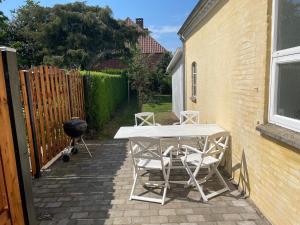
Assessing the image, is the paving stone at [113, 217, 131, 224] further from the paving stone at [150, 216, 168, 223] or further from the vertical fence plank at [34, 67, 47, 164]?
the vertical fence plank at [34, 67, 47, 164]

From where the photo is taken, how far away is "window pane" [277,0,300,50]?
3113 millimetres

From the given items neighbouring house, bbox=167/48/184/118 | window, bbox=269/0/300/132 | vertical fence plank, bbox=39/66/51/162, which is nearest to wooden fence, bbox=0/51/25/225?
→ window, bbox=269/0/300/132

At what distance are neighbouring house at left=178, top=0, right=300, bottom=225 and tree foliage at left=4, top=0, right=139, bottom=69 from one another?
19.0m

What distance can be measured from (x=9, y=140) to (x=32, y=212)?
820mm

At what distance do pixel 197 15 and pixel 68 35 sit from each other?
59.2ft

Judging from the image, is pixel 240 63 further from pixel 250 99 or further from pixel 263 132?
pixel 263 132

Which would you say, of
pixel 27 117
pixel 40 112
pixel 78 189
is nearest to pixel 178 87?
pixel 40 112

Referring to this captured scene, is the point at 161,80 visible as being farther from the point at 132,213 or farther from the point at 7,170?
the point at 7,170

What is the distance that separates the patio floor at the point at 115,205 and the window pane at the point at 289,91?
156 cm

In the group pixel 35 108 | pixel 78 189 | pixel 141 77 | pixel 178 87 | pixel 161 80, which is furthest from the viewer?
pixel 161 80

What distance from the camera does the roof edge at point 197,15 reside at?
655cm

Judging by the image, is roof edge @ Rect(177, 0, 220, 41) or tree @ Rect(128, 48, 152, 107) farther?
tree @ Rect(128, 48, 152, 107)

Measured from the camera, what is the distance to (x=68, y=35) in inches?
920

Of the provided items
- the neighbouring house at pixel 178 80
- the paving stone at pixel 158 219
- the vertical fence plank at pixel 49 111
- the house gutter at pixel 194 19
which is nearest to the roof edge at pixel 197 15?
the house gutter at pixel 194 19
